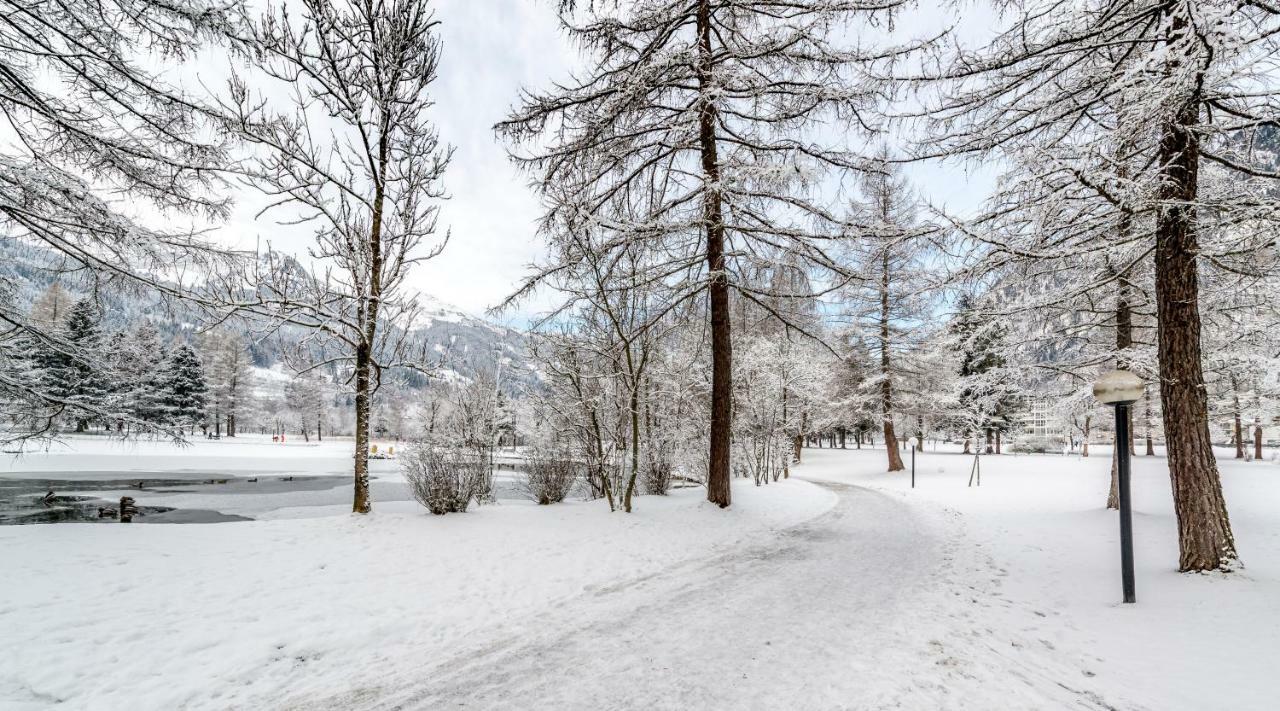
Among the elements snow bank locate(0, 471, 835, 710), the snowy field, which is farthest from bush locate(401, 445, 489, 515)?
the snowy field

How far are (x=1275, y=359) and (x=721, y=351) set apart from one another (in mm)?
6728

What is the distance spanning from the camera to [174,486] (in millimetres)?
18984

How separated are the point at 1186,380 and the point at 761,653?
5386 millimetres

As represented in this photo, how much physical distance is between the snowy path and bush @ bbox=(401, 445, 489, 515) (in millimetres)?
4762

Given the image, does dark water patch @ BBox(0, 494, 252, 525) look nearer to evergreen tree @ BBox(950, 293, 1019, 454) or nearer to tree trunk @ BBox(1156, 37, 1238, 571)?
evergreen tree @ BBox(950, 293, 1019, 454)

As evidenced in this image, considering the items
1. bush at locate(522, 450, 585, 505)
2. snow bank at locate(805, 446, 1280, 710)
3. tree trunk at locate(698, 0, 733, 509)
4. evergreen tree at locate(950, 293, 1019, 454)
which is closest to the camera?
snow bank at locate(805, 446, 1280, 710)

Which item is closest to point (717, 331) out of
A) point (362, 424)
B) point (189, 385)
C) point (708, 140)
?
point (708, 140)

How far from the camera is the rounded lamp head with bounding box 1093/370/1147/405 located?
4535mm

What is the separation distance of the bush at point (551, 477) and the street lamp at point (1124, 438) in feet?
30.0

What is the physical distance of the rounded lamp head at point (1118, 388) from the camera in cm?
454

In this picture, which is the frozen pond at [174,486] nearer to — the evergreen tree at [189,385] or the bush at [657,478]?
the evergreen tree at [189,385]

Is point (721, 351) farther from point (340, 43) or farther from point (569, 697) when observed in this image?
point (340, 43)

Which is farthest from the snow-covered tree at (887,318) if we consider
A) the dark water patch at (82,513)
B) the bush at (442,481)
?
the dark water patch at (82,513)

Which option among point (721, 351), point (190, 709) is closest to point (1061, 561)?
point (721, 351)
